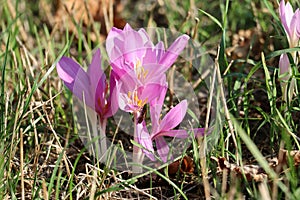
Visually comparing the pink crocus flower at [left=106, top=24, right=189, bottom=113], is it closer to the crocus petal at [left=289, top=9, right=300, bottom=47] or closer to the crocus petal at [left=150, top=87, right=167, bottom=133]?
the crocus petal at [left=150, top=87, right=167, bottom=133]

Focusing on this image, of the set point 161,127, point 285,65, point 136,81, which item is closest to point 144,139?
point 161,127

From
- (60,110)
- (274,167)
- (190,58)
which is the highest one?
(190,58)

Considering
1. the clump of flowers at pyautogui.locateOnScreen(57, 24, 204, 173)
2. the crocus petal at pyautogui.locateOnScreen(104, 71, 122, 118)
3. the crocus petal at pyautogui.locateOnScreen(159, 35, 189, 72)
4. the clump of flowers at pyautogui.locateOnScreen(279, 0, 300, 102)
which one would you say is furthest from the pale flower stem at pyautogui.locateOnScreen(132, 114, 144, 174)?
the clump of flowers at pyautogui.locateOnScreen(279, 0, 300, 102)

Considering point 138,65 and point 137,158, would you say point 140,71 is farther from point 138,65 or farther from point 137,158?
point 137,158

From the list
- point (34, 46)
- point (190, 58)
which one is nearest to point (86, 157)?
point (190, 58)

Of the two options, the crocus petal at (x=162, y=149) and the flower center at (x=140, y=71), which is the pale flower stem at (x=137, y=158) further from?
the flower center at (x=140, y=71)

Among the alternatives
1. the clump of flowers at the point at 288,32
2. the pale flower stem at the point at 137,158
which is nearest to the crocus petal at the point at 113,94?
the pale flower stem at the point at 137,158

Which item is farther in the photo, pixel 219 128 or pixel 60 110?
pixel 60 110

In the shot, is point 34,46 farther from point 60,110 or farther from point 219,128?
point 219,128

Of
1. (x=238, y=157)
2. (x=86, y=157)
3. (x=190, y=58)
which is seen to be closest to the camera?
(x=238, y=157)
